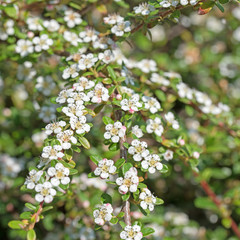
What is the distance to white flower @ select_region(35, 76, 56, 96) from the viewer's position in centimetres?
183

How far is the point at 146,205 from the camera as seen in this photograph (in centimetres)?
117

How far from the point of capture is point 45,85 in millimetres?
1845

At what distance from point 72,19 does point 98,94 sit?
667 millimetres

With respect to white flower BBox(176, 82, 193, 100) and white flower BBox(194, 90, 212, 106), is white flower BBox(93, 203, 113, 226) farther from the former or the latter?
white flower BBox(194, 90, 212, 106)

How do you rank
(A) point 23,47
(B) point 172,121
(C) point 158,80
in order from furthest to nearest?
(C) point 158,80 → (A) point 23,47 → (B) point 172,121

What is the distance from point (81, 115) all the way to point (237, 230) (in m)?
1.20

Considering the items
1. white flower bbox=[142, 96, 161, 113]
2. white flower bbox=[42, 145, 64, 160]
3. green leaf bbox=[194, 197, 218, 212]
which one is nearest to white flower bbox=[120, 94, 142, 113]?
white flower bbox=[142, 96, 161, 113]

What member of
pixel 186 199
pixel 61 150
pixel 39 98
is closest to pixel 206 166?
pixel 186 199

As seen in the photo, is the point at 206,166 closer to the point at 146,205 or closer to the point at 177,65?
the point at 177,65

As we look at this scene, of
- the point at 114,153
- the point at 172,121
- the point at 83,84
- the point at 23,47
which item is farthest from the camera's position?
the point at 114,153

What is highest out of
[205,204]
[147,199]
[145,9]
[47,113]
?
[145,9]

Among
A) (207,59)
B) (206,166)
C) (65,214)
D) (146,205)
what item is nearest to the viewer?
(146,205)

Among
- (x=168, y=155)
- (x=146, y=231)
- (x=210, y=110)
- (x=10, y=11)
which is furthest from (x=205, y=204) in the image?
(x=10, y=11)

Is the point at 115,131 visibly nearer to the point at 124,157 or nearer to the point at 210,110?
the point at 124,157
